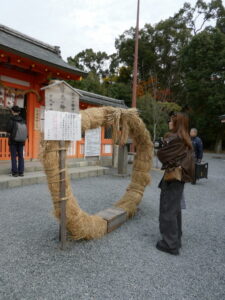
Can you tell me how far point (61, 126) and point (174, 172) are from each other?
58.1 inches

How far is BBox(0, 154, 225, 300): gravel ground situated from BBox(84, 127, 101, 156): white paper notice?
538 cm

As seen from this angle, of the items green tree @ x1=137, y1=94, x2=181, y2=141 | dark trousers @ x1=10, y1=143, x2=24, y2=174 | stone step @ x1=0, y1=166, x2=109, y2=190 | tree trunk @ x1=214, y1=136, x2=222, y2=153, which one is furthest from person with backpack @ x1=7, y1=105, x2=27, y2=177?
tree trunk @ x1=214, y1=136, x2=222, y2=153

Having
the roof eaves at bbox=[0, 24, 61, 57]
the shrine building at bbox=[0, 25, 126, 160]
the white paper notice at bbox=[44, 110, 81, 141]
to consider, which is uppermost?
the roof eaves at bbox=[0, 24, 61, 57]

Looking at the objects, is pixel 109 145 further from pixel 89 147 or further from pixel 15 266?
pixel 15 266

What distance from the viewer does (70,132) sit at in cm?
279

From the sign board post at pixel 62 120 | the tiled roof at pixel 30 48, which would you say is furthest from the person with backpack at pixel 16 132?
the sign board post at pixel 62 120

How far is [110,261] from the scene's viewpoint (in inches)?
105

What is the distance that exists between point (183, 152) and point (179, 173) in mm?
264

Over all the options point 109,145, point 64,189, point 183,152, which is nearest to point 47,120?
point 64,189

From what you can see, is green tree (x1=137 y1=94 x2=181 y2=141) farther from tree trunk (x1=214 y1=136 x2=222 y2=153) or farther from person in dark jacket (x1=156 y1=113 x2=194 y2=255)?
person in dark jacket (x1=156 y1=113 x2=194 y2=255)

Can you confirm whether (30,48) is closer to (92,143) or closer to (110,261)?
(92,143)

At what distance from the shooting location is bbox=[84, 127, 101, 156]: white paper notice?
9836 millimetres

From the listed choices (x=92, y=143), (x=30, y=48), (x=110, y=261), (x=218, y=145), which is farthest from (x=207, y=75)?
(x=110, y=261)

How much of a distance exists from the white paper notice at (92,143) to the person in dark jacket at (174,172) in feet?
22.9
